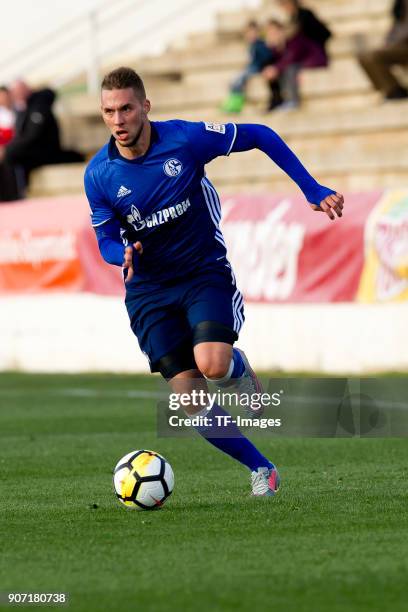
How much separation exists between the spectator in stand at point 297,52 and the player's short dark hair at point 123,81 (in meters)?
14.3

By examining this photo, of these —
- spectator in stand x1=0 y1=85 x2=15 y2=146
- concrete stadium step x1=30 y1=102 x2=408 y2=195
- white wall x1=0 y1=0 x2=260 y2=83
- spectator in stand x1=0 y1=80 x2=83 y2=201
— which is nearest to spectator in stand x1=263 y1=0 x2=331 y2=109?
concrete stadium step x1=30 y1=102 x2=408 y2=195

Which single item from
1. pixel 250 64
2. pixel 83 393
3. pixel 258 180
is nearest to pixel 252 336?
pixel 83 393

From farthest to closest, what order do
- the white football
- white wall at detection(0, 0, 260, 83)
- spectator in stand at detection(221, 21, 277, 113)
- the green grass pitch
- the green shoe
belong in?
white wall at detection(0, 0, 260, 83)
the green shoe
spectator in stand at detection(221, 21, 277, 113)
the white football
the green grass pitch

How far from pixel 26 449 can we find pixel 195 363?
3.30m

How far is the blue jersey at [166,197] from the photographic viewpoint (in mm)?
7832

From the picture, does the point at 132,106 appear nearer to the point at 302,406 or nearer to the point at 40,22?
the point at 302,406

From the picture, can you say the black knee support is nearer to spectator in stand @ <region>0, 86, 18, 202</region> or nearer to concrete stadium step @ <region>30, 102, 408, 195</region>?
concrete stadium step @ <region>30, 102, 408, 195</region>

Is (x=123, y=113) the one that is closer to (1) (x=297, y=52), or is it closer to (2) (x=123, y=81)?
(2) (x=123, y=81)

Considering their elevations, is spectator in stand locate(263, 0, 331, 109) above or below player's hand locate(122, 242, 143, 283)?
above

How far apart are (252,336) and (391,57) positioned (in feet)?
18.4

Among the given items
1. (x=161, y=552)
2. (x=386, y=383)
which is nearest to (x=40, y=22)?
(x=386, y=383)

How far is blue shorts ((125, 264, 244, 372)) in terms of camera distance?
7.91 m

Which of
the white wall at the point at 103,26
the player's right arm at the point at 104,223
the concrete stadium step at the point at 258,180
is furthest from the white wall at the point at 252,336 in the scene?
the white wall at the point at 103,26

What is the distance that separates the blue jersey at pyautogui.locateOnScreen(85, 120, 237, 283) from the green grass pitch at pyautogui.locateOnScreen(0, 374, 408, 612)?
131cm
